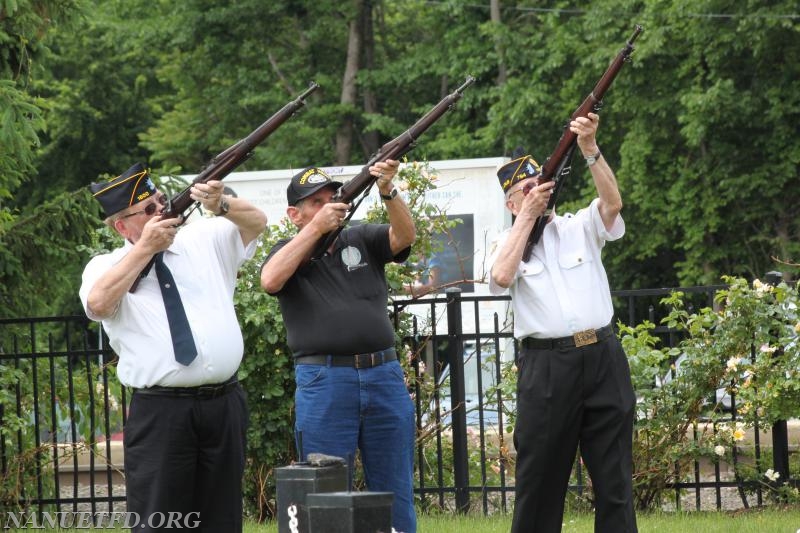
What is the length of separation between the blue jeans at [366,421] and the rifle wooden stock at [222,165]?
1.01 m

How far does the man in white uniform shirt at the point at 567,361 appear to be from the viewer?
5.60 meters

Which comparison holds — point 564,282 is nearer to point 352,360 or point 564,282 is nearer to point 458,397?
point 352,360

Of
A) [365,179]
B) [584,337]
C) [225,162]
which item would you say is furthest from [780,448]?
[225,162]

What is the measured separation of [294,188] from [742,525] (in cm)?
355

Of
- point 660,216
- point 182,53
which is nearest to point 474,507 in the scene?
point 660,216

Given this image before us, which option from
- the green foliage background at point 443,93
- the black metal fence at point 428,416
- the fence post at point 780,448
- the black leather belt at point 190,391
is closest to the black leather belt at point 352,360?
the black leather belt at point 190,391

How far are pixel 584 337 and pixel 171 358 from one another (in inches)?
76.5

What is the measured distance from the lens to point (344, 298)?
571 centimetres

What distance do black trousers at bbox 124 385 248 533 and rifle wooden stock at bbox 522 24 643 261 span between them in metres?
1.68

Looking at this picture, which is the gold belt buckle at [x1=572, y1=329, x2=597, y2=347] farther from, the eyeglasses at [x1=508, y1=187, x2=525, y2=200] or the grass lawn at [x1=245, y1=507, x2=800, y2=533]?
the grass lawn at [x1=245, y1=507, x2=800, y2=533]

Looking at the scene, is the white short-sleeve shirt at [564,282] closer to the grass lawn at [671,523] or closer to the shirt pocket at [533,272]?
the shirt pocket at [533,272]

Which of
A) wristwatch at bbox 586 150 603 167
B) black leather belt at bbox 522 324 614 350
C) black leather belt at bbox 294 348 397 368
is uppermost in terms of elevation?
wristwatch at bbox 586 150 603 167

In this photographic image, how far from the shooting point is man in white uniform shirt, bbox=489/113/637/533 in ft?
18.4

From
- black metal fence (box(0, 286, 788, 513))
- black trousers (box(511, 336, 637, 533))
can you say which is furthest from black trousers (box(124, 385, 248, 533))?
black metal fence (box(0, 286, 788, 513))
